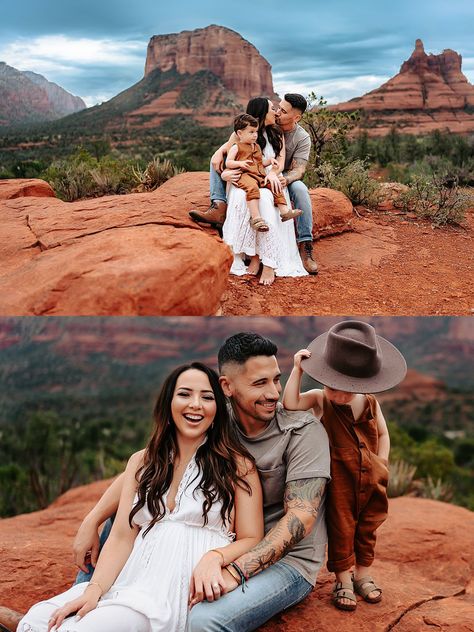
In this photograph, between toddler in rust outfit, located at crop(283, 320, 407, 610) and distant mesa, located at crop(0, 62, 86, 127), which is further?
distant mesa, located at crop(0, 62, 86, 127)

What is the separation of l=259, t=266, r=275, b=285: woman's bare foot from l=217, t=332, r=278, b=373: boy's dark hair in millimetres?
2752

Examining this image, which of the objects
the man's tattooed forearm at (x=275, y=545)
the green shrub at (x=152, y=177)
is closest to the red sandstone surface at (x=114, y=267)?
the man's tattooed forearm at (x=275, y=545)

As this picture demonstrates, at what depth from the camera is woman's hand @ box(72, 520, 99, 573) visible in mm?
2842

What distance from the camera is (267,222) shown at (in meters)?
5.50

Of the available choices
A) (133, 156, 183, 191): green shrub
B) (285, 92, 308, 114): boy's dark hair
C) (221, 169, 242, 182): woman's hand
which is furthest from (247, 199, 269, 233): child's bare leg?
(133, 156, 183, 191): green shrub

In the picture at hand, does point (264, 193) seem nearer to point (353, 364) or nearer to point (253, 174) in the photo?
point (253, 174)

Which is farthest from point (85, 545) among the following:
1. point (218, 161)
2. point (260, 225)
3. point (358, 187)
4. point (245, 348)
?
point (358, 187)

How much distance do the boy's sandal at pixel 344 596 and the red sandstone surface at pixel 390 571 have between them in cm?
3

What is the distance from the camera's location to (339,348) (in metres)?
2.84

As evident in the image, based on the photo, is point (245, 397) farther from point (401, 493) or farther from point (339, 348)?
point (401, 493)

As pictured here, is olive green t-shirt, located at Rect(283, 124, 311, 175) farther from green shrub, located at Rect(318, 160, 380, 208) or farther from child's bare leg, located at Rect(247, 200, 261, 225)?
green shrub, located at Rect(318, 160, 380, 208)

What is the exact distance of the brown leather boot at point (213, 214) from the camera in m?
5.78

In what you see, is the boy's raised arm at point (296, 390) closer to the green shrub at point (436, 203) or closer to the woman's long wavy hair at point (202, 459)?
the woman's long wavy hair at point (202, 459)

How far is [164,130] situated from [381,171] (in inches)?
1152
